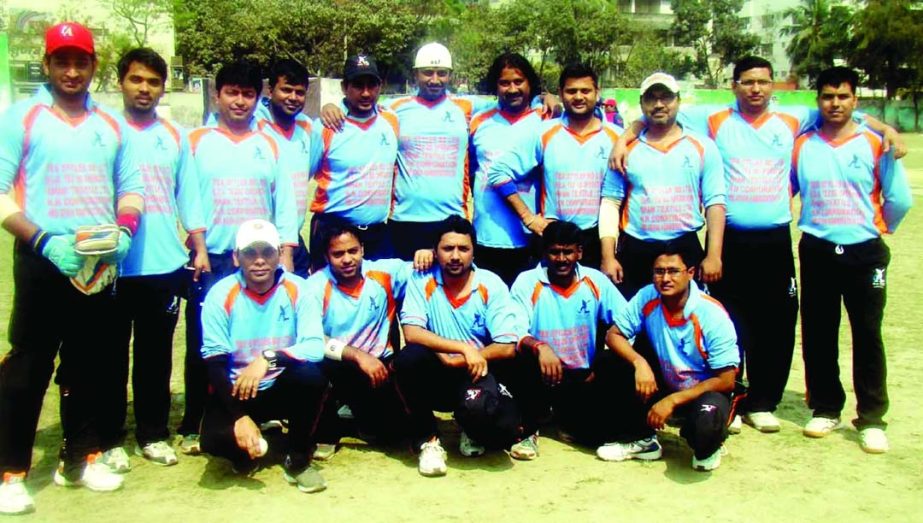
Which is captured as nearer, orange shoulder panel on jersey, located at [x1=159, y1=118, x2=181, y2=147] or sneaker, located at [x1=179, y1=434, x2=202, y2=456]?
orange shoulder panel on jersey, located at [x1=159, y1=118, x2=181, y2=147]

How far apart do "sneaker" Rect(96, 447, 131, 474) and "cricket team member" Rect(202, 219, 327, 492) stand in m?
0.51

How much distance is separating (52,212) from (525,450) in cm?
276

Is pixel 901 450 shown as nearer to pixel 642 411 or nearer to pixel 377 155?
pixel 642 411

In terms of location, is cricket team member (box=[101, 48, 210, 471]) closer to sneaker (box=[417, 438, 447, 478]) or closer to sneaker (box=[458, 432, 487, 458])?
sneaker (box=[417, 438, 447, 478])

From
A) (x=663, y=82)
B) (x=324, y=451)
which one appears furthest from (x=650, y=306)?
(x=324, y=451)

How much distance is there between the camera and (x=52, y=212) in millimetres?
4582

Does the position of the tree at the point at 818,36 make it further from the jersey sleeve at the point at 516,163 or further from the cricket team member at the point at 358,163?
the cricket team member at the point at 358,163

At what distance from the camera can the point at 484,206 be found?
6188mm

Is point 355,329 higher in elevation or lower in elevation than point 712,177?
lower

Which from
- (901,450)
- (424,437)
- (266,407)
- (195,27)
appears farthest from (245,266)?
(195,27)

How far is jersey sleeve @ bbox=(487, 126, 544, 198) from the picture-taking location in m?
6.00

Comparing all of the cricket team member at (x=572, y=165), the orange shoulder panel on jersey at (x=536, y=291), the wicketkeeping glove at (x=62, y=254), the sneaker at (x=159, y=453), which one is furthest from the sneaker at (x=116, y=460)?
the cricket team member at (x=572, y=165)

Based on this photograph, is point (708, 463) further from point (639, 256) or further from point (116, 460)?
point (116, 460)

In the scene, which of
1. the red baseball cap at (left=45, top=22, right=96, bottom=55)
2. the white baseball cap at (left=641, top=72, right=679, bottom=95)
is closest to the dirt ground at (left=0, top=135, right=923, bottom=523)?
the white baseball cap at (left=641, top=72, right=679, bottom=95)
